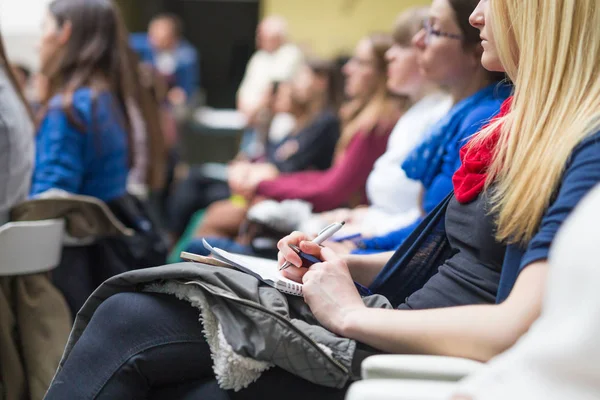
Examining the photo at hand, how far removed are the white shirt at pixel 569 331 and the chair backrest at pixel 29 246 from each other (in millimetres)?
1465

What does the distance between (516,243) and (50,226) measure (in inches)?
53.5

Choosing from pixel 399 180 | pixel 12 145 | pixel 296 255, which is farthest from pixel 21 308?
pixel 399 180

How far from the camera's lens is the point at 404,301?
1503mm

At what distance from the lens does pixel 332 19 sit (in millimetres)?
8500

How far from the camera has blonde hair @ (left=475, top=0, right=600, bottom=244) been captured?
1.14 metres

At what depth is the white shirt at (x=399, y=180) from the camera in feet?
7.80

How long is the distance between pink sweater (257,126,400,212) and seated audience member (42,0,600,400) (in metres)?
1.60

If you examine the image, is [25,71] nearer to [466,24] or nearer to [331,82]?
[331,82]

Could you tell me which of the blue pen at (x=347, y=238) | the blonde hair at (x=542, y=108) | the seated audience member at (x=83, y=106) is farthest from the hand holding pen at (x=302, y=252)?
the seated audience member at (x=83, y=106)

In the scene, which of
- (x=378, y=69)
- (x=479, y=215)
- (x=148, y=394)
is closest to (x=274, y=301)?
(x=148, y=394)

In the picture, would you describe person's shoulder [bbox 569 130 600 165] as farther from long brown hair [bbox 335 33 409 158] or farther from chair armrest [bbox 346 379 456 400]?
long brown hair [bbox 335 33 409 158]

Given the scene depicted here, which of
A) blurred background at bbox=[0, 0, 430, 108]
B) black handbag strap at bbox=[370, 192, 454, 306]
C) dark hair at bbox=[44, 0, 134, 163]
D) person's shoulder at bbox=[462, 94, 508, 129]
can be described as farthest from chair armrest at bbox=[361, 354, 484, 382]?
blurred background at bbox=[0, 0, 430, 108]

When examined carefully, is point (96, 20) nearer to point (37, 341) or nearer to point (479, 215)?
point (37, 341)

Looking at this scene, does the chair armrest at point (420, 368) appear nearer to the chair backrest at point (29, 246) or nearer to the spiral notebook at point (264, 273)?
the spiral notebook at point (264, 273)
